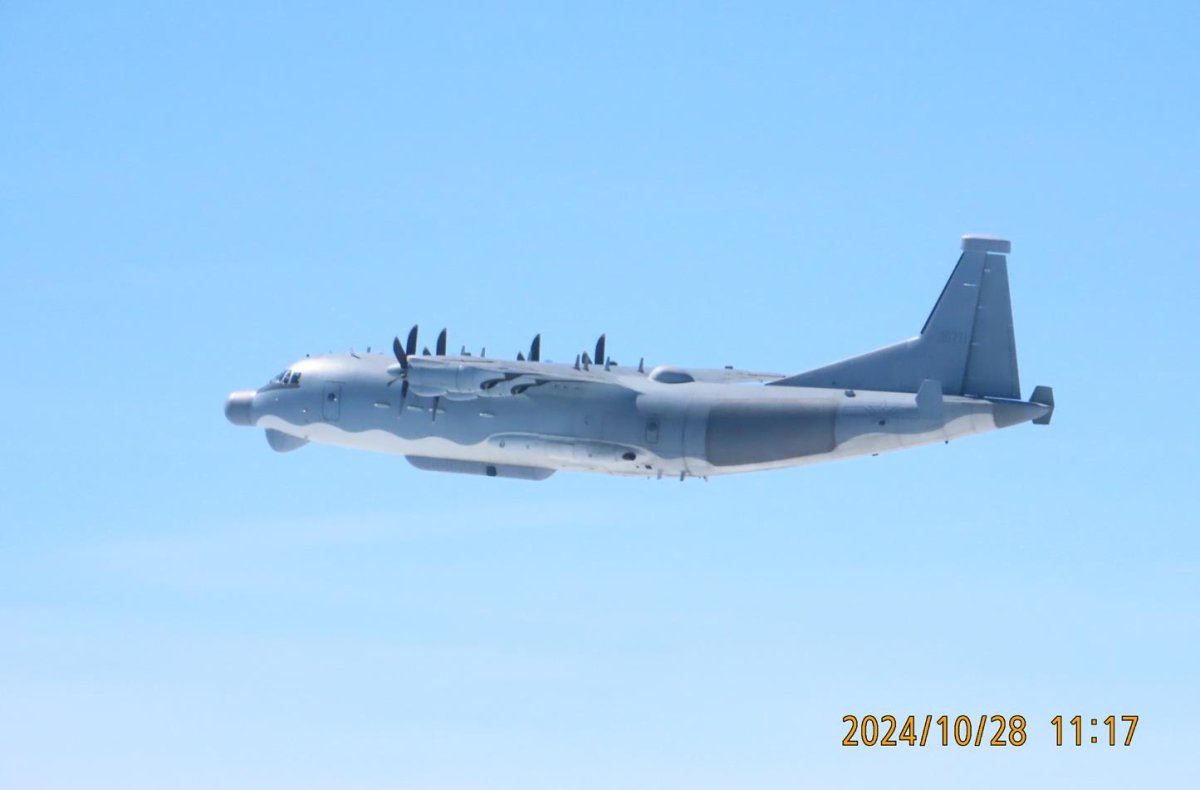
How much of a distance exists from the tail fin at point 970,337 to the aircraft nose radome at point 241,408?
69.5ft

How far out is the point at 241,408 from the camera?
58562 millimetres

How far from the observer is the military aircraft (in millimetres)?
47719

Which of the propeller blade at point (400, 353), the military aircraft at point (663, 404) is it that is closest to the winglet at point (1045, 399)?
the military aircraft at point (663, 404)

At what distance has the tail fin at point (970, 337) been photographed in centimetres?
4750

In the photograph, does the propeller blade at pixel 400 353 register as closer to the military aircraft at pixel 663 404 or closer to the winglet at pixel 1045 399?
the military aircraft at pixel 663 404

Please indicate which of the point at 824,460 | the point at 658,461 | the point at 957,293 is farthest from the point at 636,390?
the point at 957,293

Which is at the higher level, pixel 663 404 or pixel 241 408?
pixel 241 408

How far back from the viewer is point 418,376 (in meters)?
53.2

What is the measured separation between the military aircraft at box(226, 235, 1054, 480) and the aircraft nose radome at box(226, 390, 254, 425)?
2.47 feet

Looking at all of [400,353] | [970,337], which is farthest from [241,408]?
[970,337]

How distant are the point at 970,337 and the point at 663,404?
8661mm

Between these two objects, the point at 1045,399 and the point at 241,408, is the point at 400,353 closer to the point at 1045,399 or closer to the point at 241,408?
the point at 241,408

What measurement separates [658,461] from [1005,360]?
993 centimetres

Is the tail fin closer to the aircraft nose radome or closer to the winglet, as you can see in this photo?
the winglet
